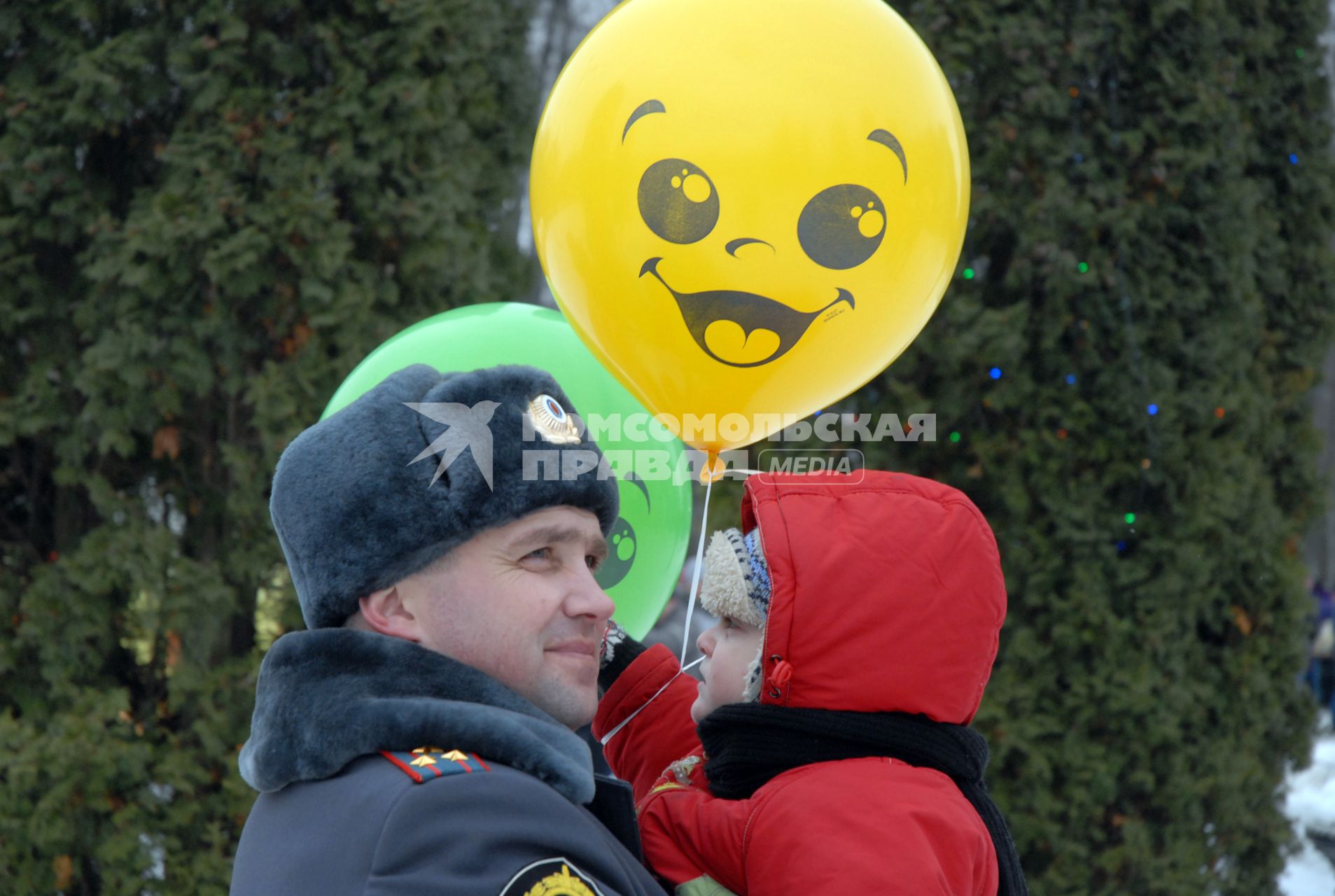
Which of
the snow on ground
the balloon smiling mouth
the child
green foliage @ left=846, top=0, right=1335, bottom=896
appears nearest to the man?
the child

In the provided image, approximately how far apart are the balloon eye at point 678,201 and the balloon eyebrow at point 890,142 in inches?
3.8

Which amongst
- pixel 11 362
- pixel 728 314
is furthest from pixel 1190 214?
pixel 11 362

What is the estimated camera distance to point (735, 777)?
1869mm

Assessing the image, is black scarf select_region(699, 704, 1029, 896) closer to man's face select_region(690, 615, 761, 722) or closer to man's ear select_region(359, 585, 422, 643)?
man's face select_region(690, 615, 761, 722)

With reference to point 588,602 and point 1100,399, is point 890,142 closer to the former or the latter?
point 588,602

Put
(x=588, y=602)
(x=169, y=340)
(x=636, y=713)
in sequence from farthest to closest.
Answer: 1. (x=169, y=340)
2. (x=636, y=713)
3. (x=588, y=602)

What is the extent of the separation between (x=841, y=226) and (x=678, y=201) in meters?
0.27

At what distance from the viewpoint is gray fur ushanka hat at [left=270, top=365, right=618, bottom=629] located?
157cm

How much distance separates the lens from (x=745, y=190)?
1.90m

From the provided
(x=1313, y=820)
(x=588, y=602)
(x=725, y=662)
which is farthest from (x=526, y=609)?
(x=1313, y=820)

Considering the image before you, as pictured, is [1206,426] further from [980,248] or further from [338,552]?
[338,552]

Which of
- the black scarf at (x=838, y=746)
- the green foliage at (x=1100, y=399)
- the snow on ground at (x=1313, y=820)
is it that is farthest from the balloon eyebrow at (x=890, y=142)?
the snow on ground at (x=1313, y=820)

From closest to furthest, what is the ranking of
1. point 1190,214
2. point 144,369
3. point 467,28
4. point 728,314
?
1. point 728,314
2. point 144,369
3. point 467,28
4. point 1190,214

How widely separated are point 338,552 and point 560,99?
3.05 feet
